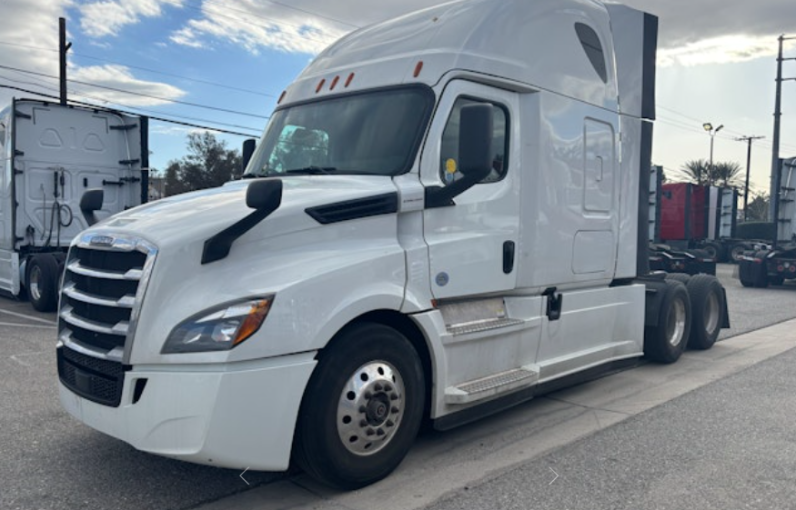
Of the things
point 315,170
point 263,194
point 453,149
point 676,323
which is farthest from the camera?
point 676,323

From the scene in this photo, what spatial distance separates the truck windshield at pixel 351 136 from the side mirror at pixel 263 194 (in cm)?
106

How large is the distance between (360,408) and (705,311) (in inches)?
250

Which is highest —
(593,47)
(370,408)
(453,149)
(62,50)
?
(62,50)

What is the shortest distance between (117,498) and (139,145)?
32.8 ft

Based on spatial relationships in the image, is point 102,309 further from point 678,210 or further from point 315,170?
point 678,210

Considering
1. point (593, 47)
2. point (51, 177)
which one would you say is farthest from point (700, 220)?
point (51, 177)

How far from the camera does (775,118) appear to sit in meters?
33.7

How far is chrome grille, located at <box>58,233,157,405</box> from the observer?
3752 millimetres

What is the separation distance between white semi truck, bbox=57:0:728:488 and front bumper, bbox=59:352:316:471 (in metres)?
0.01

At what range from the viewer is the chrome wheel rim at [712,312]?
8906mm

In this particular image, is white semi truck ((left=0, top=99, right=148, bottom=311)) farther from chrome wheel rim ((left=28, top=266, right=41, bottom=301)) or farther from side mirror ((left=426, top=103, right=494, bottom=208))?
side mirror ((left=426, top=103, right=494, bottom=208))

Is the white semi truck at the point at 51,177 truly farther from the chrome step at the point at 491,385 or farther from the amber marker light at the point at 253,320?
the amber marker light at the point at 253,320

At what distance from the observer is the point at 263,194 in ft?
12.2

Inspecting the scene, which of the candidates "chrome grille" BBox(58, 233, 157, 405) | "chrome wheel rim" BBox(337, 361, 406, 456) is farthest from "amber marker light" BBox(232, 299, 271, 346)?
"chrome wheel rim" BBox(337, 361, 406, 456)
